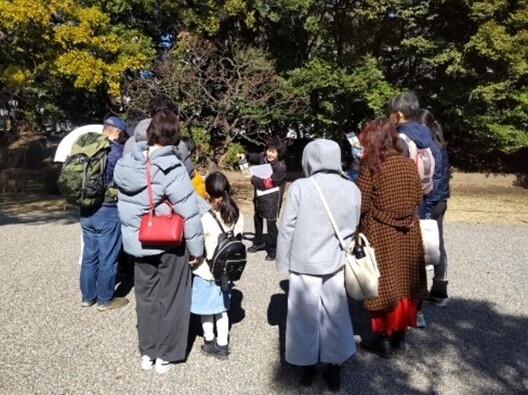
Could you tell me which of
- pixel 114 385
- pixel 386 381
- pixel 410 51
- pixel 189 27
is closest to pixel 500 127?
pixel 410 51

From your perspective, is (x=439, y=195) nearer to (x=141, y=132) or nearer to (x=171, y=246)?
(x=171, y=246)

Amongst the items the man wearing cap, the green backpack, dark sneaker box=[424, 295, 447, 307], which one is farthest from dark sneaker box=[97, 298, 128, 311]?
dark sneaker box=[424, 295, 447, 307]

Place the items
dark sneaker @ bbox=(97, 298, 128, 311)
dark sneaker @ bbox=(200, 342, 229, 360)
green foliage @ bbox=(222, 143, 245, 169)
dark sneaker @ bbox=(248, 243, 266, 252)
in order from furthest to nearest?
green foliage @ bbox=(222, 143, 245, 169) < dark sneaker @ bbox=(248, 243, 266, 252) < dark sneaker @ bbox=(97, 298, 128, 311) < dark sneaker @ bbox=(200, 342, 229, 360)

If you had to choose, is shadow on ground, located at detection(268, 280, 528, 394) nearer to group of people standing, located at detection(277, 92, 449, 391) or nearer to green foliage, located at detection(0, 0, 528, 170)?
group of people standing, located at detection(277, 92, 449, 391)

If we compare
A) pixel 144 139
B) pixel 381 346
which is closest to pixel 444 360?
pixel 381 346

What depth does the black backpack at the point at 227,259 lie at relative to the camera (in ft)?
10.0

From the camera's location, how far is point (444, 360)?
3.38m

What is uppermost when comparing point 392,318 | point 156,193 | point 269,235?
point 156,193

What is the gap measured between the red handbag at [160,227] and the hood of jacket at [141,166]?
0.04 m

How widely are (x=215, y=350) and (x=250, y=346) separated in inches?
11.5

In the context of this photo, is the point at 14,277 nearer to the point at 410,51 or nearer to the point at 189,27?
the point at 189,27

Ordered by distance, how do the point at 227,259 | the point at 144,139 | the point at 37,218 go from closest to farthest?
the point at 227,259
the point at 144,139
the point at 37,218

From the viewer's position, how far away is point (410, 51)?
548 inches

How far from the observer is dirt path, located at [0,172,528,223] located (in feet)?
31.1
